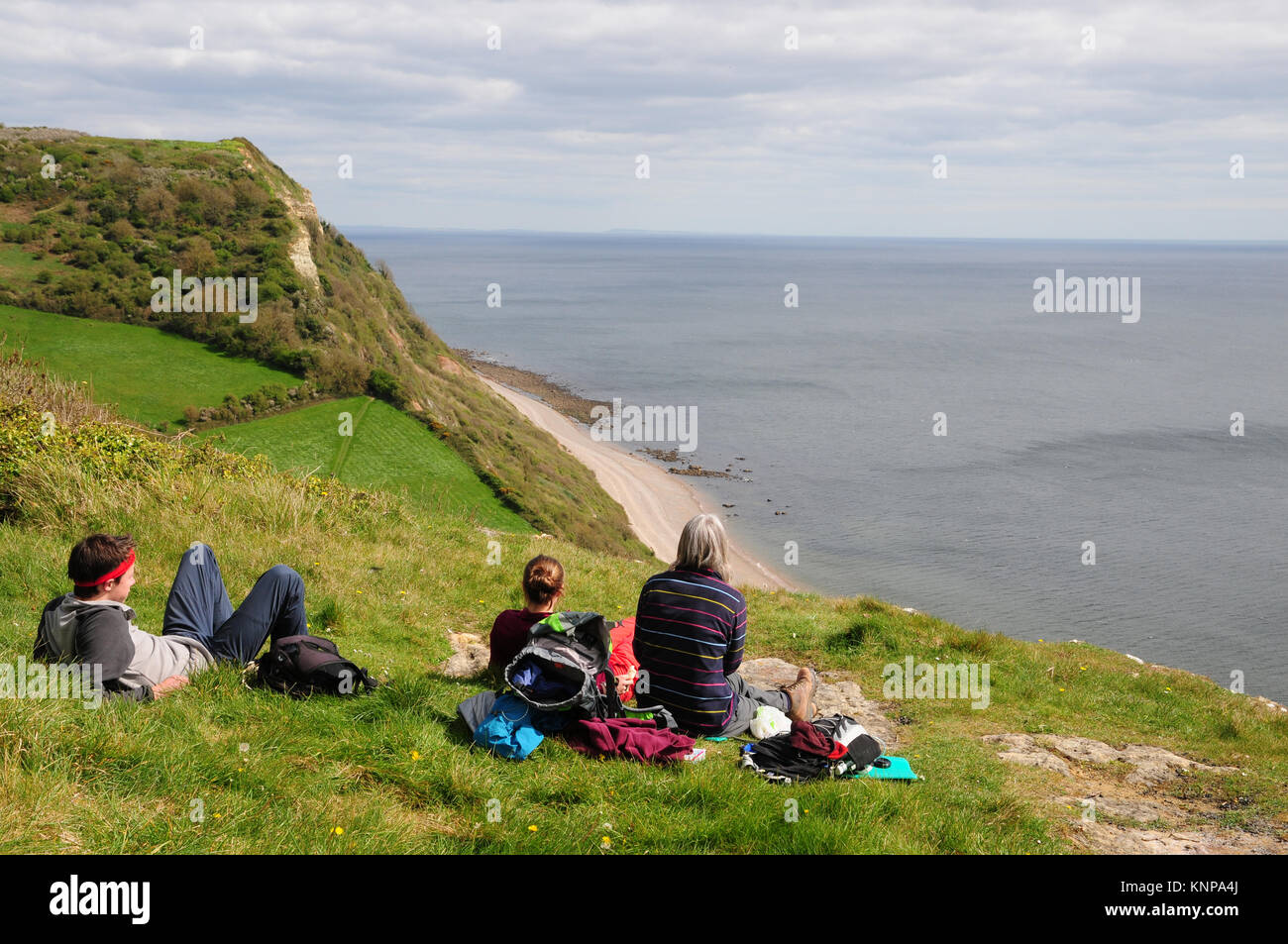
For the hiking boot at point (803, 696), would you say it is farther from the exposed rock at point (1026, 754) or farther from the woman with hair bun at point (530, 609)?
the woman with hair bun at point (530, 609)

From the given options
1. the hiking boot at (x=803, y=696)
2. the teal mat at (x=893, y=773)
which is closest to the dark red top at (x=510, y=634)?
the hiking boot at (x=803, y=696)

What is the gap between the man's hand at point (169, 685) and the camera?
5.37 m

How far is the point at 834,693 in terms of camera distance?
8.87 meters

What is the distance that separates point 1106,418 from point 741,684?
8311 centimetres

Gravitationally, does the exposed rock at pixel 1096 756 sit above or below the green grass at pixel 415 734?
below

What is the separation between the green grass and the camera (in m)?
4.21

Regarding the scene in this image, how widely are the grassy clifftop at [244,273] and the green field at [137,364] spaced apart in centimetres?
101

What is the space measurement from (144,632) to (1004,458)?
69246 mm

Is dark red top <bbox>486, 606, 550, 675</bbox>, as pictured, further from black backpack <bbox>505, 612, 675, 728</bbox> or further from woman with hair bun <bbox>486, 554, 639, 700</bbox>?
black backpack <bbox>505, 612, 675, 728</bbox>

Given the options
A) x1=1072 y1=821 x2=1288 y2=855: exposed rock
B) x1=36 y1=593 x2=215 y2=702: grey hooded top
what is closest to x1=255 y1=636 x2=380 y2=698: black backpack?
x1=36 y1=593 x2=215 y2=702: grey hooded top

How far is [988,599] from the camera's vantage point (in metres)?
42.2

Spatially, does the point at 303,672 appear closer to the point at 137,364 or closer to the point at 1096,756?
the point at 1096,756

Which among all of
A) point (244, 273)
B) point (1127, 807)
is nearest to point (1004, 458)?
point (244, 273)
